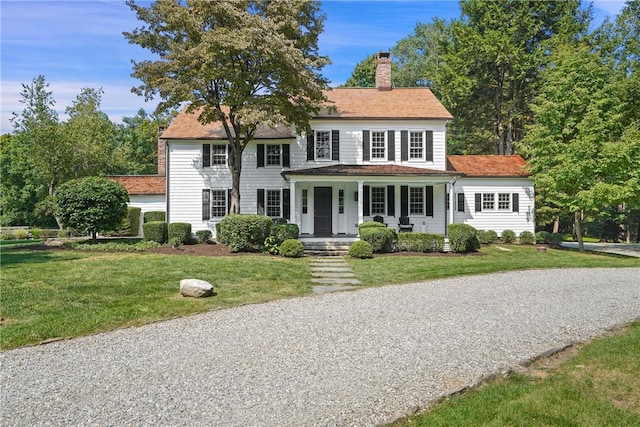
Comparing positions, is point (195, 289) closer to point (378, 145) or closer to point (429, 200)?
point (378, 145)

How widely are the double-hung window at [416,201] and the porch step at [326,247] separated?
4584 millimetres

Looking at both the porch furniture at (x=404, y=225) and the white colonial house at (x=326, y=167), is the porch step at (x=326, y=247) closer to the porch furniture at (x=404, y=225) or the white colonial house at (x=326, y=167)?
the white colonial house at (x=326, y=167)

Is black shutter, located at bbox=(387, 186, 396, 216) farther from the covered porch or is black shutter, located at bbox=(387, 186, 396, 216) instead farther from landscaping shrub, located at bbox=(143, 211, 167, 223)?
landscaping shrub, located at bbox=(143, 211, 167, 223)

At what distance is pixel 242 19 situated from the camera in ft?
56.0

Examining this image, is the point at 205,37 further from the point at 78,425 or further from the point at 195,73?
the point at 78,425

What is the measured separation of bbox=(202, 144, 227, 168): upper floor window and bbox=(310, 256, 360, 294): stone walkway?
27.9 feet

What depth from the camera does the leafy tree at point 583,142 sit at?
1912 cm

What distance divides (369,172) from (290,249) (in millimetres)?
5477

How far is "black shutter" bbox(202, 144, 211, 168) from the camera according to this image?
21.9 meters

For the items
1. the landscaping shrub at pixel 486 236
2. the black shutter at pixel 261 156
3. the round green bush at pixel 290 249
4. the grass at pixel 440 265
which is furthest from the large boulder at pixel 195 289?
the landscaping shrub at pixel 486 236

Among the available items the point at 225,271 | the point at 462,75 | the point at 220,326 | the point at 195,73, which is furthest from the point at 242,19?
the point at 462,75

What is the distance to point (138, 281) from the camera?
10328 mm

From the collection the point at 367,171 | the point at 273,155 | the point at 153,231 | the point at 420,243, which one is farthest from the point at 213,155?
the point at 420,243

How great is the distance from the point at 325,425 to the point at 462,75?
32225mm
